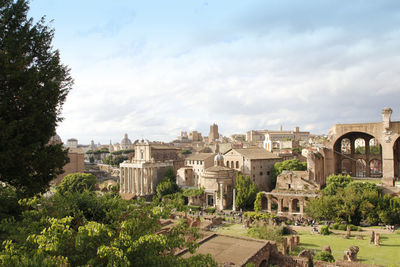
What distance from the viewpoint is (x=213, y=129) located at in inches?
6358

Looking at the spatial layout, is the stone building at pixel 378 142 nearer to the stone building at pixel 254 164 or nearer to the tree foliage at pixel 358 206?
the tree foliage at pixel 358 206

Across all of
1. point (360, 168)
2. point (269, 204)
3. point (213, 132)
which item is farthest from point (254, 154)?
point (213, 132)

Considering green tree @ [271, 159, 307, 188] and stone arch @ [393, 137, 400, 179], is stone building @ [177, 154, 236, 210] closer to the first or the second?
green tree @ [271, 159, 307, 188]

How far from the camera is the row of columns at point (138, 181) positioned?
5838cm

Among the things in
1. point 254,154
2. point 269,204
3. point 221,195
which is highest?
point 254,154

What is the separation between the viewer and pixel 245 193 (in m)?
44.8

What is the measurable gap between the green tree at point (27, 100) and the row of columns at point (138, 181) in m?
43.3

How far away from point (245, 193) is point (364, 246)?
2040cm

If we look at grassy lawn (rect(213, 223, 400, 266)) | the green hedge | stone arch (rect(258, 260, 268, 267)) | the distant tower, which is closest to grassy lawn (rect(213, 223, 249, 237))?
grassy lawn (rect(213, 223, 400, 266))

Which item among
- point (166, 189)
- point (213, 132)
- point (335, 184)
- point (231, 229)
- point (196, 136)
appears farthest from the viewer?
point (196, 136)

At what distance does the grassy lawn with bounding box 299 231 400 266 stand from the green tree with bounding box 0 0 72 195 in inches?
855

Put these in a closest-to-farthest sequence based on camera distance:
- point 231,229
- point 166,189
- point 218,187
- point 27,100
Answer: point 27,100 → point 231,229 → point 218,187 → point 166,189

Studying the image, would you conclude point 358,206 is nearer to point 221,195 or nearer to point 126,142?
point 221,195

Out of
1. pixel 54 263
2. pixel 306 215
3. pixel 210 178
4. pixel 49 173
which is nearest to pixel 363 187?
pixel 306 215
